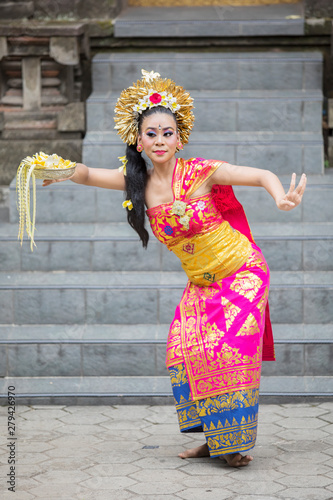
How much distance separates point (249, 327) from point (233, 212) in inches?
24.6

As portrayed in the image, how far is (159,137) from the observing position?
14.3ft

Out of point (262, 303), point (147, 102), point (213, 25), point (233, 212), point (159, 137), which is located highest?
point (213, 25)

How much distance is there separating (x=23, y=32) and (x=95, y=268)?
224 cm

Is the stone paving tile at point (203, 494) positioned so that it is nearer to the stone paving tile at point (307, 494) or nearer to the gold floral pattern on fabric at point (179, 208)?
the stone paving tile at point (307, 494)

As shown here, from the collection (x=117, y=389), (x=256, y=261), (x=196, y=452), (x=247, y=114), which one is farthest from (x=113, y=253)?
(x=196, y=452)

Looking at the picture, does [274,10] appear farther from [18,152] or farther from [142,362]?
[142,362]

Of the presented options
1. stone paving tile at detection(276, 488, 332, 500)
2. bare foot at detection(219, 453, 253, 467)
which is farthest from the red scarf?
stone paving tile at detection(276, 488, 332, 500)

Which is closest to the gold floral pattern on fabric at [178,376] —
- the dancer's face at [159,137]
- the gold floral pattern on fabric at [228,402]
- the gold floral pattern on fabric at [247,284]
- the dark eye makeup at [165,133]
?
the gold floral pattern on fabric at [228,402]

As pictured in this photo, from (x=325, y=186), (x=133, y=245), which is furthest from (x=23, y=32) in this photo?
(x=325, y=186)

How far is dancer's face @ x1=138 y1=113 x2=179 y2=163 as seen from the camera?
172 inches

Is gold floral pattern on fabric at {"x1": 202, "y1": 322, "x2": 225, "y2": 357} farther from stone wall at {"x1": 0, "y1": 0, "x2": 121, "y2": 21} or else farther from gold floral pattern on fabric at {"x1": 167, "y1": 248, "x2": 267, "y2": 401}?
stone wall at {"x1": 0, "y1": 0, "x2": 121, "y2": 21}

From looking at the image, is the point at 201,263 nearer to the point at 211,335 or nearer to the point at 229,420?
the point at 211,335

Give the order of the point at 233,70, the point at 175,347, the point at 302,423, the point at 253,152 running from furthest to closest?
1. the point at 233,70
2. the point at 253,152
3. the point at 302,423
4. the point at 175,347

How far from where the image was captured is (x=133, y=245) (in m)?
6.32
